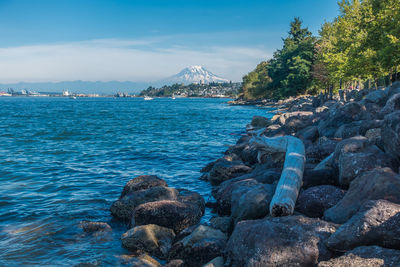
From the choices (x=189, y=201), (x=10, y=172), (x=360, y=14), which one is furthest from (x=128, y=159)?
(x=360, y=14)

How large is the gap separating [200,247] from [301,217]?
2.25m

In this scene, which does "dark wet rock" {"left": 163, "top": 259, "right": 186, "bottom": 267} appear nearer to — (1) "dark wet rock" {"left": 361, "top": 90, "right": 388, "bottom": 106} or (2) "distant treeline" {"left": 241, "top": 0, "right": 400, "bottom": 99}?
(1) "dark wet rock" {"left": 361, "top": 90, "right": 388, "bottom": 106}

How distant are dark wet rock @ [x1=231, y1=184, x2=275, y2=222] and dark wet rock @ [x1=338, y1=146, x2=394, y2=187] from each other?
1815 mm

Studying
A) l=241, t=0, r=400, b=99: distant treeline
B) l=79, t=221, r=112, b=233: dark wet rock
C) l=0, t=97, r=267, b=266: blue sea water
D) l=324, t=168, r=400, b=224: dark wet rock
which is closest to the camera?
l=324, t=168, r=400, b=224: dark wet rock

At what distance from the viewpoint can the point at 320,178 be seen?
8.98m

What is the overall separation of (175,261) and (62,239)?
3.99 meters

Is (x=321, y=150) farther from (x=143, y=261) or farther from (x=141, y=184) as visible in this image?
(x=143, y=261)

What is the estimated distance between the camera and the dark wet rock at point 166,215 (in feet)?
29.1

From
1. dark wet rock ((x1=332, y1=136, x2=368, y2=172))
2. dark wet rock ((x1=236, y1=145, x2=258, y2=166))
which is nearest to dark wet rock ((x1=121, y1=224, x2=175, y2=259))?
dark wet rock ((x1=332, y1=136, x2=368, y2=172))

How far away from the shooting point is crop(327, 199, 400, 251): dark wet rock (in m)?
5.15

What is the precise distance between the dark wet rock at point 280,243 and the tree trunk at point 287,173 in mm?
1126

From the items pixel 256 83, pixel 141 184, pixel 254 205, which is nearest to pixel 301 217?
pixel 254 205

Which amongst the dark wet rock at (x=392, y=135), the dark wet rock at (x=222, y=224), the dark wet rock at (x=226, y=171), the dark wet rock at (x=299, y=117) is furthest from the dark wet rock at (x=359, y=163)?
the dark wet rock at (x=299, y=117)

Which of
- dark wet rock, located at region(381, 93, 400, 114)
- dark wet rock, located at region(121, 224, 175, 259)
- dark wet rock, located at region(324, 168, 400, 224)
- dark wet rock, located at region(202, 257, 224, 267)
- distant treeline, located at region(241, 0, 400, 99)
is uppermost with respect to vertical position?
distant treeline, located at region(241, 0, 400, 99)
